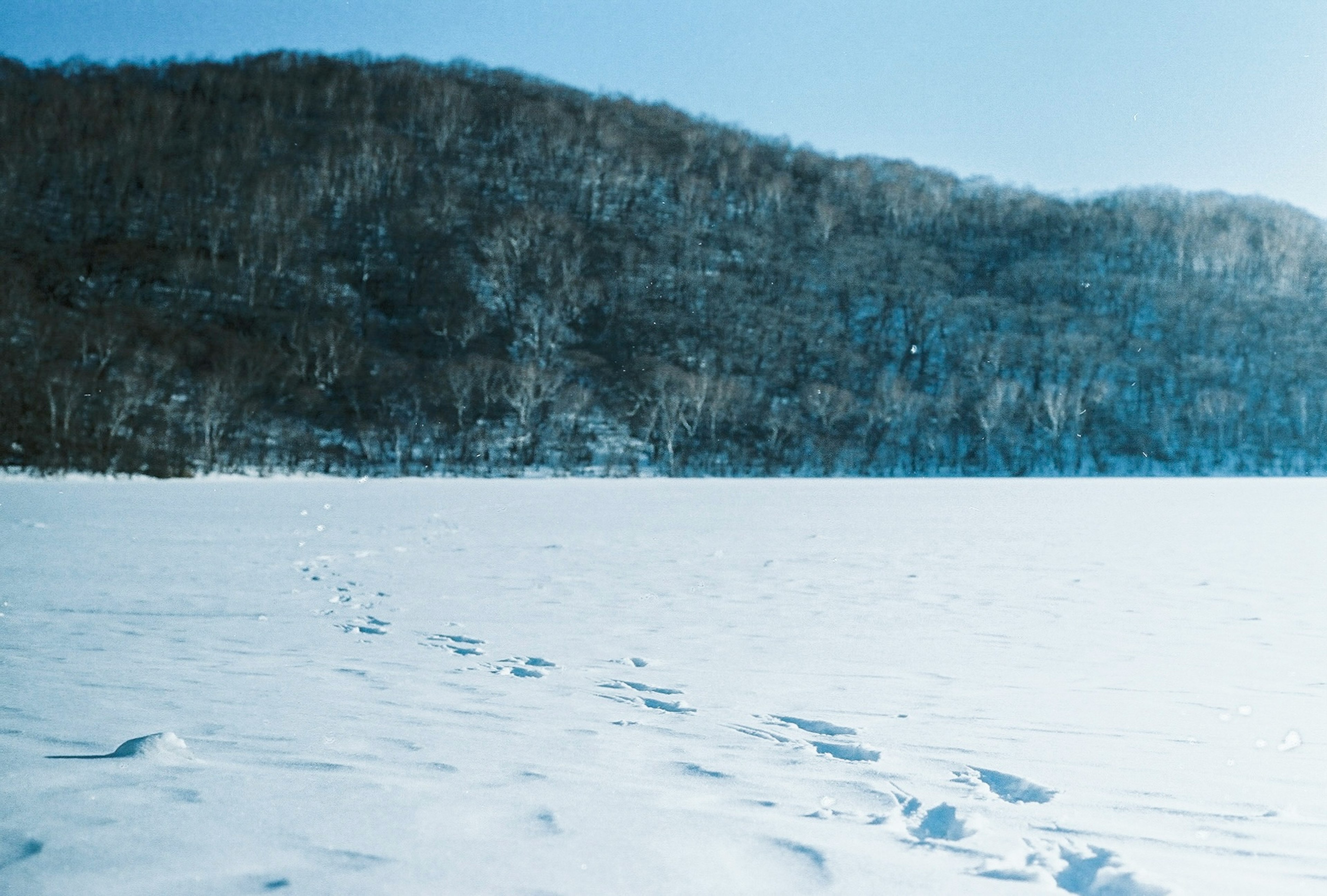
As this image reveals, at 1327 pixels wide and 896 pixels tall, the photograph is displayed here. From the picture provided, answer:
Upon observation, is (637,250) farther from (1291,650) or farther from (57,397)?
(1291,650)

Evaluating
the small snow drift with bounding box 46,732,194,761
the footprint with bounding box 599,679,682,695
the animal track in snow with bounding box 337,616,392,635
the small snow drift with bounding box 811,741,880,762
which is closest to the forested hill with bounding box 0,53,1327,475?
the animal track in snow with bounding box 337,616,392,635

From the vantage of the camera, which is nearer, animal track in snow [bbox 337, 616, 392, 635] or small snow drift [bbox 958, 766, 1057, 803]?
small snow drift [bbox 958, 766, 1057, 803]

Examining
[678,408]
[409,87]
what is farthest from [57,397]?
[409,87]

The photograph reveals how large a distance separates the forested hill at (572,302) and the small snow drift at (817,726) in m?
42.1

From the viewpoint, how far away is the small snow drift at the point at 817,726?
13.6 feet

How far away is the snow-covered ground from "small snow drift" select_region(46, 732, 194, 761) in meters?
0.02

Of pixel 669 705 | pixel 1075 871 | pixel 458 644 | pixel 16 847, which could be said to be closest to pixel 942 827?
pixel 1075 871

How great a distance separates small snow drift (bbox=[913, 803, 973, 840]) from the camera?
9.09 ft

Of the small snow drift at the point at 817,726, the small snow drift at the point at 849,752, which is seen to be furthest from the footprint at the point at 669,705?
the small snow drift at the point at 849,752

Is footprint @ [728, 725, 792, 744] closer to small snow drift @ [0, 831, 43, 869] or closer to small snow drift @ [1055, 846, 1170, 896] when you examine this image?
small snow drift @ [1055, 846, 1170, 896]

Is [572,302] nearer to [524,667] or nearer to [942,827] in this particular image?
[524,667]

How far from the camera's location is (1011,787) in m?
3.34

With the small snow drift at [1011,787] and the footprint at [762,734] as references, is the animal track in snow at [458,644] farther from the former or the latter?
the small snow drift at [1011,787]

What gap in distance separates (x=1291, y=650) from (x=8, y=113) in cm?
10334
